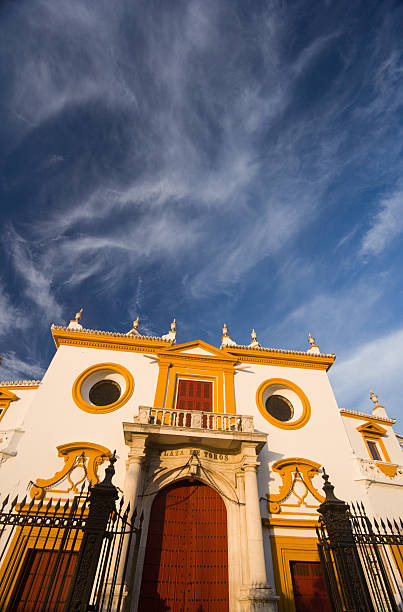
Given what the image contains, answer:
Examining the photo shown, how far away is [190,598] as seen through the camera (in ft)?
31.4

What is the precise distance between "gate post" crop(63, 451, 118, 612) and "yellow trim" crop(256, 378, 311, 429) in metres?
8.37

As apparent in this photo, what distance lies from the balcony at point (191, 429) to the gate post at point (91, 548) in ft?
15.1

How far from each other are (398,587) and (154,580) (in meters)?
7.20

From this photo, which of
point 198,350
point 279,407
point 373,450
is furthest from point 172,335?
point 373,450

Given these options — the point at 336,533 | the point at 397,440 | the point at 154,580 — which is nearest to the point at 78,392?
the point at 154,580

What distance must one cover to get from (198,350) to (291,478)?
6.13 meters

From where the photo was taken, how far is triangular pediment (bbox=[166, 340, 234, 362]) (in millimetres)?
15094

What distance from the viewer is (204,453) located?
38.6ft

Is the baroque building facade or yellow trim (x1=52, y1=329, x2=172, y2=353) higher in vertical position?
yellow trim (x1=52, y1=329, x2=172, y2=353)

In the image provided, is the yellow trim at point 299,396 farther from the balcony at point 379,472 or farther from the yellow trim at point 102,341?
the yellow trim at point 102,341

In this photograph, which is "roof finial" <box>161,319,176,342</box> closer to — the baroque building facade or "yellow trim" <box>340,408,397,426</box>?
the baroque building facade

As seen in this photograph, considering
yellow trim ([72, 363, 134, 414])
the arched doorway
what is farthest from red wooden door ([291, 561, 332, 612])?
yellow trim ([72, 363, 134, 414])

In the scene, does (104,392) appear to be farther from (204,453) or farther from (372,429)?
(372,429)

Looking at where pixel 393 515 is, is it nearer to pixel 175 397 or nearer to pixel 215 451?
pixel 215 451
